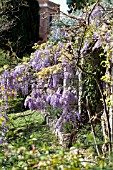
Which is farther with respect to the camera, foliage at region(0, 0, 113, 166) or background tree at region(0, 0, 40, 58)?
background tree at region(0, 0, 40, 58)

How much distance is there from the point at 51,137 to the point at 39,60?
1512mm

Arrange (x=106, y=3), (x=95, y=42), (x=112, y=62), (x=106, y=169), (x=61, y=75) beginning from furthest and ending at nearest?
(x=106, y=3) < (x=61, y=75) < (x=95, y=42) < (x=112, y=62) < (x=106, y=169)

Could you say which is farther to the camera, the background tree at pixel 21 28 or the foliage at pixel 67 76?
the background tree at pixel 21 28

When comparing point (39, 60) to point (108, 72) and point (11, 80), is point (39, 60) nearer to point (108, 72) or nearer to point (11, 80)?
point (11, 80)

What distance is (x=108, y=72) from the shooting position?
536cm

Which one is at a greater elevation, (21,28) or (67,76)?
(21,28)

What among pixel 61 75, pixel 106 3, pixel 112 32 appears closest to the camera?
pixel 112 32

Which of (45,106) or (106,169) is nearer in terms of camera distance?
(106,169)

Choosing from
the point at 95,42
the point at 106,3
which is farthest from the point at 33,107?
the point at 106,3

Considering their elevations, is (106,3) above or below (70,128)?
above

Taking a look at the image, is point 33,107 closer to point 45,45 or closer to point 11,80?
point 11,80

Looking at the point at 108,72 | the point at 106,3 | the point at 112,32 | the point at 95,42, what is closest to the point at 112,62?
the point at 108,72

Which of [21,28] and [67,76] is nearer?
[67,76]

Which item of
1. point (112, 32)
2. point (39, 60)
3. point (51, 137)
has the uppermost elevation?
point (112, 32)
